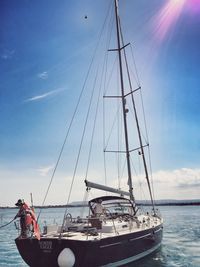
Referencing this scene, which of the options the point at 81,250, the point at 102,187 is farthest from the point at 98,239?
the point at 102,187

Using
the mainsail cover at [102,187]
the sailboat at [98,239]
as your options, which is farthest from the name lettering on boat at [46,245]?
the mainsail cover at [102,187]

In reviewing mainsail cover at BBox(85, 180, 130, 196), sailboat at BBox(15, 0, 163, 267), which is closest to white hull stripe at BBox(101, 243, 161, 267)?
sailboat at BBox(15, 0, 163, 267)

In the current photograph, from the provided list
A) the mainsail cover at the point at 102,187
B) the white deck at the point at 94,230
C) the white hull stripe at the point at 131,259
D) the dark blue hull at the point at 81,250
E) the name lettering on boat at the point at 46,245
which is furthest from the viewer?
the mainsail cover at the point at 102,187

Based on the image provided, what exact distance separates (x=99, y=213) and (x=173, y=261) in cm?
563

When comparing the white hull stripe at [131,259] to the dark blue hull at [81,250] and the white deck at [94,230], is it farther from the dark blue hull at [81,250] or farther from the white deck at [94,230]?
the white deck at [94,230]

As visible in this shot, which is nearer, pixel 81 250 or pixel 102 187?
pixel 81 250

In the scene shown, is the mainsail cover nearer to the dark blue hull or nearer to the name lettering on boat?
the dark blue hull

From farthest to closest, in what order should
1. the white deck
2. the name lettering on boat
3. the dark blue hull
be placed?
the white deck
the name lettering on boat
the dark blue hull

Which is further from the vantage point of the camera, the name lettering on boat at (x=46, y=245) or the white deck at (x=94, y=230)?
→ the white deck at (x=94, y=230)

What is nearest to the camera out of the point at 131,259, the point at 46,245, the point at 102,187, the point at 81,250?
the point at 81,250

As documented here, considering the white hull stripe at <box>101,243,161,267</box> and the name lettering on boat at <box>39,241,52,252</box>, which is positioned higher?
the name lettering on boat at <box>39,241,52,252</box>

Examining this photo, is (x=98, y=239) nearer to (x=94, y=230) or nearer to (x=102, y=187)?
(x=94, y=230)

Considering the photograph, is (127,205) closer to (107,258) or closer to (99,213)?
(99,213)

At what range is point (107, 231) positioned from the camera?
15266 millimetres
